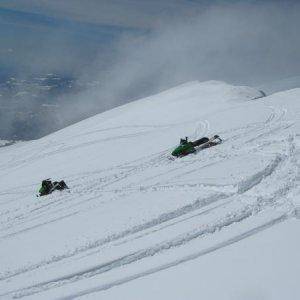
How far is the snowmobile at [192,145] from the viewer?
25042mm

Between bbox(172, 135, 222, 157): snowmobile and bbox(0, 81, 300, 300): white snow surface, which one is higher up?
bbox(172, 135, 222, 157): snowmobile

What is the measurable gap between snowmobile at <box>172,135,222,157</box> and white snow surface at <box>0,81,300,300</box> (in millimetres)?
552

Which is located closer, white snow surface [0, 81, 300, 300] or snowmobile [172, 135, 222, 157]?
white snow surface [0, 81, 300, 300]

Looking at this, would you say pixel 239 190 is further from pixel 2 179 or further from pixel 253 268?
pixel 2 179

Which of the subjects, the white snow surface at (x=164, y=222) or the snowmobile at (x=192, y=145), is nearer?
the white snow surface at (x=164, y=222)

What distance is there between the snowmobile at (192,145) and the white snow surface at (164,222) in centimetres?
55

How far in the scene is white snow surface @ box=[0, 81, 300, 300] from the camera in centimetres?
1213

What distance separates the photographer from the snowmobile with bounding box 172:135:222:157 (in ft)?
82.2

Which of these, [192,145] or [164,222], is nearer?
[164,222]

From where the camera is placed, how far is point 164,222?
51.5ft

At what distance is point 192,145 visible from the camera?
25.5m

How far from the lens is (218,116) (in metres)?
34.0

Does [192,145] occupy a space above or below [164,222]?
above

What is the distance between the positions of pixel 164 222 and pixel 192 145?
406 inches
